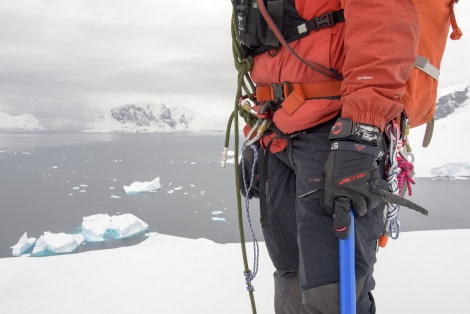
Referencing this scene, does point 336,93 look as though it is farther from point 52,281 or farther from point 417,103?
point 52,281

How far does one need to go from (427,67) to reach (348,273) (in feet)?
2.54

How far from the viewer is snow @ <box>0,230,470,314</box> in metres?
2.25

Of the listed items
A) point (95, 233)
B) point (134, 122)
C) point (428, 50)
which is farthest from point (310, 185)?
point (134, 122)

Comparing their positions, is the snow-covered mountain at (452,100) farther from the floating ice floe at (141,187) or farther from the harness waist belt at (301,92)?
the harness waist belt at (301,92)

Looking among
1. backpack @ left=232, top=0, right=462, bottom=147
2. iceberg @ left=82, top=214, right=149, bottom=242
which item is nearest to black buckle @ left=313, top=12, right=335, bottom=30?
backpack @ left=232, top=0, right=462, bottom=147

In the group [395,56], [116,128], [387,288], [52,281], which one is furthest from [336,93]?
[116,128]

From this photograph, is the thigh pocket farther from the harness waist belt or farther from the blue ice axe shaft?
the harness waist belt

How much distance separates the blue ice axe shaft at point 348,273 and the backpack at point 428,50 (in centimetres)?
50

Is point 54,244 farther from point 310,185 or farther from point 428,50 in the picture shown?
point 428,50

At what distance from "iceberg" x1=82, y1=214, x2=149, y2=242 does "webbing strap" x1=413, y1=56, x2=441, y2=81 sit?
511 inches

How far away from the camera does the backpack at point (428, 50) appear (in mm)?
1084

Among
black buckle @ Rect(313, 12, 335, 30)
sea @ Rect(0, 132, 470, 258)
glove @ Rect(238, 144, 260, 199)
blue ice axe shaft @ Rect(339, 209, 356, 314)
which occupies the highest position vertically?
black buckle @ Rect(313, 12, 335, 30)

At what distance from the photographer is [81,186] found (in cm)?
2228

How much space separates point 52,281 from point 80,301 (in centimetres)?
97
